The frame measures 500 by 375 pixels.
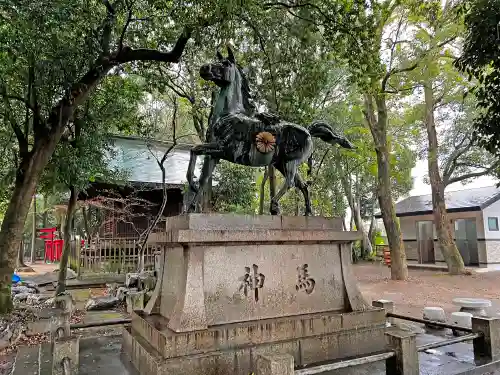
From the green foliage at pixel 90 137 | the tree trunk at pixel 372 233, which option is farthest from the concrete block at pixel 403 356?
the tree trunk at pixel 372 233

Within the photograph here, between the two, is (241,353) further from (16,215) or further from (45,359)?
(16,215)

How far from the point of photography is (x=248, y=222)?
17.3ft

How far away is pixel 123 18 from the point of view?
9.62m

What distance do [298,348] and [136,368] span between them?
2.19m

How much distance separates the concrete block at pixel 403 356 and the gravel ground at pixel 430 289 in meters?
6.33

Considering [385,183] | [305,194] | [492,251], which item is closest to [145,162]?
[385,183]

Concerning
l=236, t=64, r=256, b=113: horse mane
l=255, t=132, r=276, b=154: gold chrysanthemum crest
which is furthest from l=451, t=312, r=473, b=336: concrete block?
l=236, t=64, r=256, b=113: horse mane

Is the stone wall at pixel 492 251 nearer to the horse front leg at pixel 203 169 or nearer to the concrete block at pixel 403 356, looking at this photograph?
the concrete block at pixel 403 356

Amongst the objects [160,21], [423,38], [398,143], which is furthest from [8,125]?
[398,143]

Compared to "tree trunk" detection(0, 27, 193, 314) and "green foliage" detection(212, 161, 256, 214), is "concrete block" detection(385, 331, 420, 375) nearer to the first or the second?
"tree trunk" detection(0, 27, 193, 314)

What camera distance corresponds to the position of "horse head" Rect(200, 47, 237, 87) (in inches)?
223

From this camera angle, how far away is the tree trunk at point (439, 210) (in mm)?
17688

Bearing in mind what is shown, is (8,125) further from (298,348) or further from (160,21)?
(298,348)

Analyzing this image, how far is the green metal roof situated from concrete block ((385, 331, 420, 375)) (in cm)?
1300
